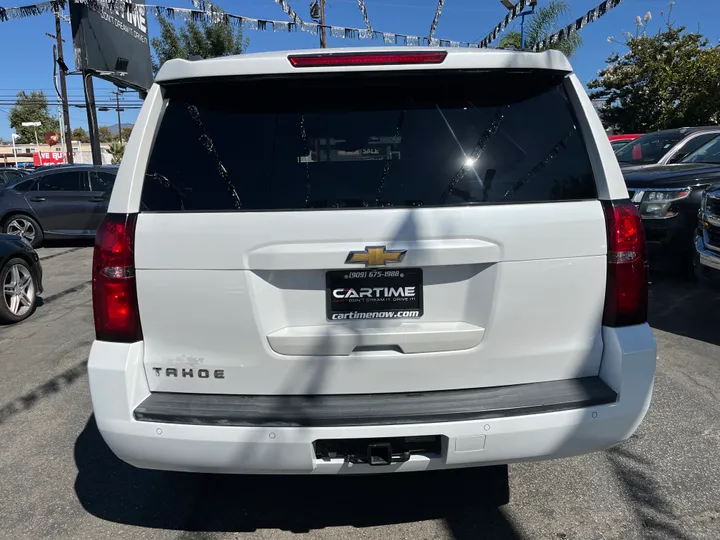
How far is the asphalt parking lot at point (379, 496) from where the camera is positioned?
277 centimetres

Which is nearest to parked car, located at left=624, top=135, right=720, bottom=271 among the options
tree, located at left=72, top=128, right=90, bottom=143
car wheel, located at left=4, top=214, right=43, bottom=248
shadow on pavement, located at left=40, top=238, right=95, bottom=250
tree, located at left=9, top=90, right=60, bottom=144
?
shadow on pavement, located at left=40, top=238, right=95, bottom=250

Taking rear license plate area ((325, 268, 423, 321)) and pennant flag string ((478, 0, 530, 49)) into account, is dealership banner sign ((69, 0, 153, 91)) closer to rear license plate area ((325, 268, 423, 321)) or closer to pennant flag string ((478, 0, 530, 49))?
pennant flag string ((478, 0, 530, 49))

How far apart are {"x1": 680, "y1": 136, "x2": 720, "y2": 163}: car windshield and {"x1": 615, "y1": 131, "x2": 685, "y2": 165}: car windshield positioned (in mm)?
562

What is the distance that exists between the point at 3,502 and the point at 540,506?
2.79 metres

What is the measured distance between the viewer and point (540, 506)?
292 centimetres

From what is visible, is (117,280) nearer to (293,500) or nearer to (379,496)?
(293,500)

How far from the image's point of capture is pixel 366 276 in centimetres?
228

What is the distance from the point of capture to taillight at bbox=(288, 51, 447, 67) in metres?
2.35

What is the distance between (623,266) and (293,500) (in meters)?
1.97

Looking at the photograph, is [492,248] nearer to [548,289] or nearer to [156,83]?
[548,289]

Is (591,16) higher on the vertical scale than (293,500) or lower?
higher

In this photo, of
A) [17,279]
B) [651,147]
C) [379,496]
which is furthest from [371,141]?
[651,147]

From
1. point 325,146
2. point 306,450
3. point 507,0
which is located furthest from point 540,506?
point 507,0

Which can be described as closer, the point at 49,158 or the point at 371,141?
the point at 371,141
